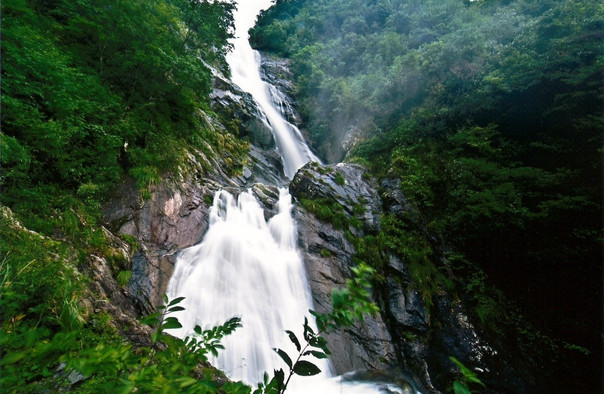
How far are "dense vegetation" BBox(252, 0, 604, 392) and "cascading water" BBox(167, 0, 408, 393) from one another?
11.4 feet

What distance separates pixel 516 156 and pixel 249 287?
939 centimetres

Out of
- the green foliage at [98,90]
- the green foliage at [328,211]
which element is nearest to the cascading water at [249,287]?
the green foliage at [328,211]

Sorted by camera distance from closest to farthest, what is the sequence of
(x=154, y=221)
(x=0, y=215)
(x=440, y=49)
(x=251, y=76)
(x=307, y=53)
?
(x=0, y=215), (x=154, y=221), (x=440, y=49), (x=251, y=76), (x=307, y=53)

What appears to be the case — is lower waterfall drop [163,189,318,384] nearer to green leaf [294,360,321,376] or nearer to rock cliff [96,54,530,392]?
rock cliff [96,54,530,392]

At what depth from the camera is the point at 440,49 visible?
14539mm

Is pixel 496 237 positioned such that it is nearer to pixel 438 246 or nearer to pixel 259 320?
pixel 438 246

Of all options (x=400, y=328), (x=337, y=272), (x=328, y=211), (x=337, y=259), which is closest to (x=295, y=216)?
(x=328, y=211)

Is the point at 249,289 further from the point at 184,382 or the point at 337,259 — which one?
the point at 184,382

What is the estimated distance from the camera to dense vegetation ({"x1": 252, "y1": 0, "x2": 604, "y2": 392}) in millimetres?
7254

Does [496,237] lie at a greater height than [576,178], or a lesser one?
lesser

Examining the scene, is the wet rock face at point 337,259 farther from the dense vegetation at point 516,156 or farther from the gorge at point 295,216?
the dense vegetation at point 516,156

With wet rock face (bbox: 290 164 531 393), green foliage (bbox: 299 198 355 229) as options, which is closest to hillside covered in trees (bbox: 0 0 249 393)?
wet rock face (bbox: 290 164 531 393)

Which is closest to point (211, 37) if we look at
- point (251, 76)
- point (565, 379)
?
point (251, 76)

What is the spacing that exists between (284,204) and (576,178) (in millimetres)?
8063
